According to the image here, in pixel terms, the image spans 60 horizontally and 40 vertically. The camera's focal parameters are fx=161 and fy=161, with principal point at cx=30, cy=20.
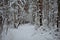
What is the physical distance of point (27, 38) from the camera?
620cm

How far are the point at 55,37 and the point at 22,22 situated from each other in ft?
17.6

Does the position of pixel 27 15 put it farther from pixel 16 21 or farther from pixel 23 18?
pixel 16 21

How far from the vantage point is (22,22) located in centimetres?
1052

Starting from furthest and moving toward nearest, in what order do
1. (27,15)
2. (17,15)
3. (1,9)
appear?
(27,15), (17,15), (1,9)

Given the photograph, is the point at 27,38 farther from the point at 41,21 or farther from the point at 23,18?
the point at 23,18

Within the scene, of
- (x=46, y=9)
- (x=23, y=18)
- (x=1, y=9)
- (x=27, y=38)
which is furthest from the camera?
(x=23, y=18)

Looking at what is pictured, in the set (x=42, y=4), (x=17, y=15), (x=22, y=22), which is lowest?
(x=22, y=22)

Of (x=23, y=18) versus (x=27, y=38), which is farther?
(x=23, y=18)

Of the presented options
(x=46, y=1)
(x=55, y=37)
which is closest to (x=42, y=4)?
(x=46, y=1)

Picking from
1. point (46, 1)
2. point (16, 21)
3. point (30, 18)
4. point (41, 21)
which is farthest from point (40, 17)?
point (30, 18)

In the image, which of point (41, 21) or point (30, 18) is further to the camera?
point (30, 18)

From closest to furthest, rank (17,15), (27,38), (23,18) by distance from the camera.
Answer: (27,38) → (17,15) → (23,18)

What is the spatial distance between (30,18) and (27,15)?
328 millimetres

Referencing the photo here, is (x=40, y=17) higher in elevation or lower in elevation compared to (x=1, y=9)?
lower
